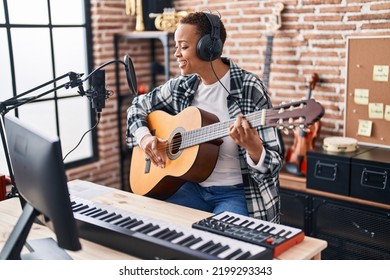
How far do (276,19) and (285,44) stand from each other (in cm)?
18

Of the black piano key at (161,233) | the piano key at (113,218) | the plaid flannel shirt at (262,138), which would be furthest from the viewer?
the plaid flannel shirt at (262,138)

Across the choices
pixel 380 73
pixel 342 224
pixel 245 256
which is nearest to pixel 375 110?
pixel 380 73

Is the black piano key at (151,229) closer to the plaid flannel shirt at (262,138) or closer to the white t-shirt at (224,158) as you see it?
the plaid flannel shirt at (262,138)

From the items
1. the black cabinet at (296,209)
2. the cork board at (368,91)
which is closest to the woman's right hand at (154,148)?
the black cabinet at (296,209)

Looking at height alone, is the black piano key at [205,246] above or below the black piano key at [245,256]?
above

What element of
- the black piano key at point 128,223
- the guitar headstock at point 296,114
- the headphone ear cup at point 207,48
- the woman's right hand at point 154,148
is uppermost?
the headphone ear cup at point 207,48

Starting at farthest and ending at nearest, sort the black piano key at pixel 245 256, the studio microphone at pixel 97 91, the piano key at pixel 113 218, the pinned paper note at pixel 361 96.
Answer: the pinned paper note at pixel 361 96 → the studio microphone at pixel 97 91 → the piano key at pixel 113 218 → the black piano key at pixel 245 256

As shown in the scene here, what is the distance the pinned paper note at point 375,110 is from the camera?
2973 millimetres

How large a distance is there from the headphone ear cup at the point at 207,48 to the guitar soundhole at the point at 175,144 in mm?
339

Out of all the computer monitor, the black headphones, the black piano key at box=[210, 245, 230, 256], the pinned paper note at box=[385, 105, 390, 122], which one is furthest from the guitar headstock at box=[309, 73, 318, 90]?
the computer monitor

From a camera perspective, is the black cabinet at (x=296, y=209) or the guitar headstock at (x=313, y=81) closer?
the black cabinet at (x=296, y=209)

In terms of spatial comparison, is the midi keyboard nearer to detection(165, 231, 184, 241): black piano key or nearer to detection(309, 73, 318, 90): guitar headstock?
detection(165, 231, 184, 241): black piano key

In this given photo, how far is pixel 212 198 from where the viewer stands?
2057mm

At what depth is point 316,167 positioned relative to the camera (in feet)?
9.35
